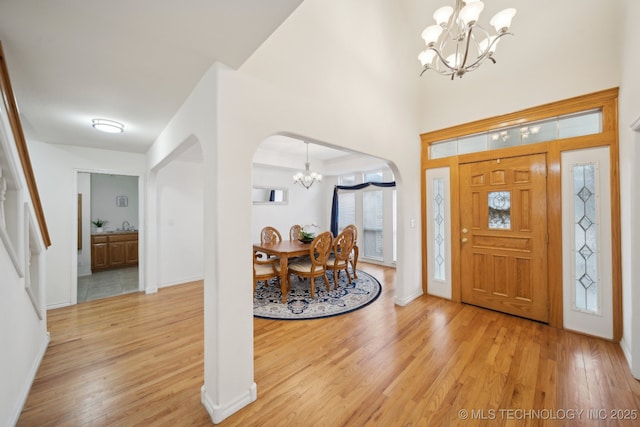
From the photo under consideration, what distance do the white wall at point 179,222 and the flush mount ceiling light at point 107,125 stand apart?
1.34 meters

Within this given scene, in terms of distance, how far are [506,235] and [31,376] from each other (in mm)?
4741

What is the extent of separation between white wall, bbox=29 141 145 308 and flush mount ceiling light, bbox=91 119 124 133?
1242 millimetres

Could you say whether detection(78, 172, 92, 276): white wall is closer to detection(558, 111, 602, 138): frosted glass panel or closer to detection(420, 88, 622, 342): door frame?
detection(420, 88, 622, 342): door frame

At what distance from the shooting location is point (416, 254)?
3438 mm

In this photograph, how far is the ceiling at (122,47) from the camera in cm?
111

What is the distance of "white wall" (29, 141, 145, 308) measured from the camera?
3.17 meters

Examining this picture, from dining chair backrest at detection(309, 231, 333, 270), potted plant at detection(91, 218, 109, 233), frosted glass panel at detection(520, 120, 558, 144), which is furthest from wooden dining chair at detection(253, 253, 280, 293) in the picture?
potted plant at detection(91, 218, 109, 233)

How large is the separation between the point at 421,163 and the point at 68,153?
203 inches

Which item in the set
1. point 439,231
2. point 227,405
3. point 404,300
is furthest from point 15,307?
point 439,231

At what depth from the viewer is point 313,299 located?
3332mm

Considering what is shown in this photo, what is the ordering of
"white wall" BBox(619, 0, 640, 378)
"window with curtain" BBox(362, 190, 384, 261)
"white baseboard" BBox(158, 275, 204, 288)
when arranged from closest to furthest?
"white wall" BBox(619, 0, 640, 378), "white baseboard" BBox(158, 275, 204, 288), "window with curtain" BBox(362, 190, 384, 261)


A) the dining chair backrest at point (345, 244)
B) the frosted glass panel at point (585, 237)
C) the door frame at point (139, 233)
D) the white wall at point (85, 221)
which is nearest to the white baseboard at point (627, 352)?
the frosted glass panel at point (585, 237)

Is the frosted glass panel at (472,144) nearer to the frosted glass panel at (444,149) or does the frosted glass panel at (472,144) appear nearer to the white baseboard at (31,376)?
the frosted glass panel at (444,149)

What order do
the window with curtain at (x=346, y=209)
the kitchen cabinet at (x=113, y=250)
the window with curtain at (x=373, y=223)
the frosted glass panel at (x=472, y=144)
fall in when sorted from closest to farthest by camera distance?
the frosted glass panel at (x=472, y=144) < the kitchen cabinet at (x=113, y=250) < the window with curtain at (x=373, y=223) < the window with curtain at (x=346, y=209)
